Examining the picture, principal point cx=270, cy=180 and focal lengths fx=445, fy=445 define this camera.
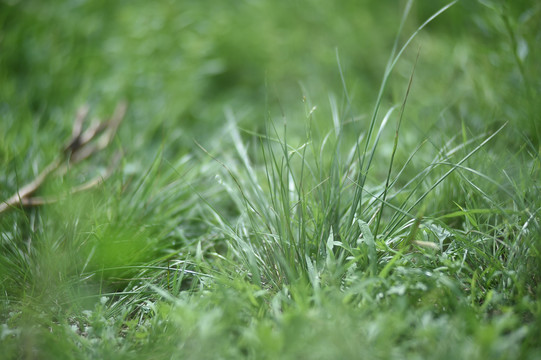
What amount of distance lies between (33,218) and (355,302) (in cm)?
127

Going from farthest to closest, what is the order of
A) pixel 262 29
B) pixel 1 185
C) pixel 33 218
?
1. pixel 262 29
2. pixel 1 185
3. pixel 33 218

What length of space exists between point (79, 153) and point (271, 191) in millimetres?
1292

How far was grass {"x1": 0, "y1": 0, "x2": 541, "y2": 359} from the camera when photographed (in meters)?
1.16

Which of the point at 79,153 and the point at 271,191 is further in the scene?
the point at 79,153

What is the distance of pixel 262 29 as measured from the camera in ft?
10.9

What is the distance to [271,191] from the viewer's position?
1.41 m

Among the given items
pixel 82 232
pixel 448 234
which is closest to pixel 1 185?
pixel 82 232

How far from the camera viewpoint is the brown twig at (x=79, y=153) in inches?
70.6

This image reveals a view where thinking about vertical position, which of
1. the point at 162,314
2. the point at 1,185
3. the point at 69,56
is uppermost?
the point at 69,56

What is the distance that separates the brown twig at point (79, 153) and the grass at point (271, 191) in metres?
0.05

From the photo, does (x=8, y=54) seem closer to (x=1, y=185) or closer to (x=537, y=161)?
(x=1, y=185)

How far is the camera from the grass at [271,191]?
116 cm

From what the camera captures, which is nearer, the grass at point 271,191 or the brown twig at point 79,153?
the grass at point 271,191

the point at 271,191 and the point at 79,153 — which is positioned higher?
the point at 271,191
